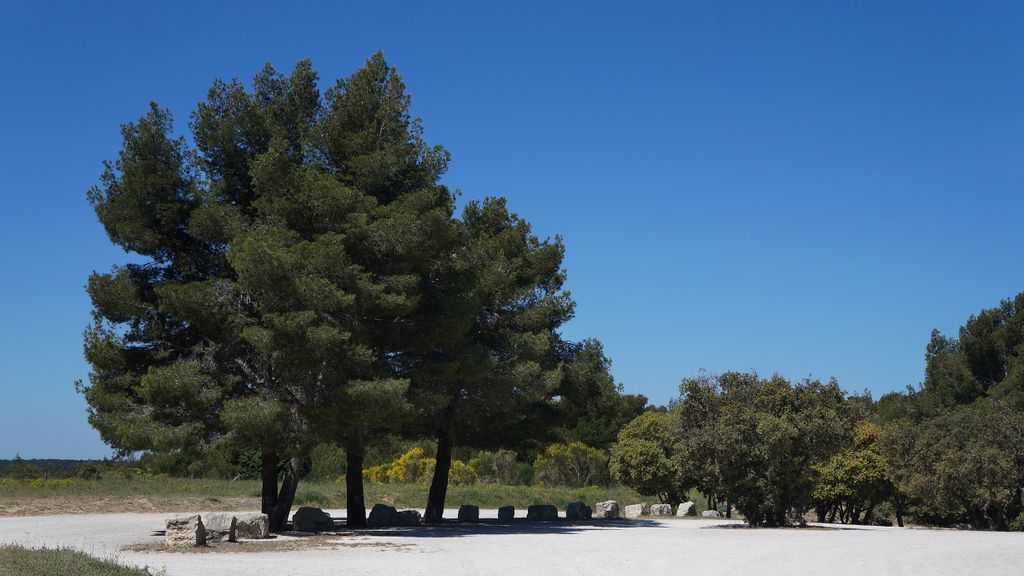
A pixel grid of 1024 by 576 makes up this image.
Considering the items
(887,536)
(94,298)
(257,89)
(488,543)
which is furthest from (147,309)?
(887,536)

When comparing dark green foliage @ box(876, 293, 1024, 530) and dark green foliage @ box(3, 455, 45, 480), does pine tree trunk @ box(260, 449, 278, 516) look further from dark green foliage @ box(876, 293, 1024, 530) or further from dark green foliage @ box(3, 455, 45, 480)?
dark green foliage @ box(3, 455, 45, 480)

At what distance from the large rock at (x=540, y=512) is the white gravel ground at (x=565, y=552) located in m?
5.92

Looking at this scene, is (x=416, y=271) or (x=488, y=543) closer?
(x=488, y=543)

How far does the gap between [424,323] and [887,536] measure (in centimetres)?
1462

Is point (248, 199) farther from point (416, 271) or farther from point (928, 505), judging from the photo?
point (928, 505)

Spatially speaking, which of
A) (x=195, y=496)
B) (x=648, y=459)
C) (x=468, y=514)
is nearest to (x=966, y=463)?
(x=648, y=459)

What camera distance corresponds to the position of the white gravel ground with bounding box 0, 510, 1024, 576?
1468cm

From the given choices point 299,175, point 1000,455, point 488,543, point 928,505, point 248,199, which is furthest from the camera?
point 928,505

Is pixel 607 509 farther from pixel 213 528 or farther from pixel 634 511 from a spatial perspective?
pixel 213 528

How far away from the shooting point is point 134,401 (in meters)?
21.5

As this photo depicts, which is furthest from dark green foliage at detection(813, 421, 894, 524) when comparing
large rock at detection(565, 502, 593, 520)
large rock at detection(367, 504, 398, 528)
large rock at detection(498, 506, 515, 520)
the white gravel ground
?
large rock at detection(367, 504, 398, 528)

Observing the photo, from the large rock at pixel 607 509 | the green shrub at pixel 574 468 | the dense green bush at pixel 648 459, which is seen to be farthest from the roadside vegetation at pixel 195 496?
the green shrub at pixel 574 468

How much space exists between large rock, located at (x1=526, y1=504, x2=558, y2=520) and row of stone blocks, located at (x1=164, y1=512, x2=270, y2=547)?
1421cm

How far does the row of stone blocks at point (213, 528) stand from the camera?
17875mm
